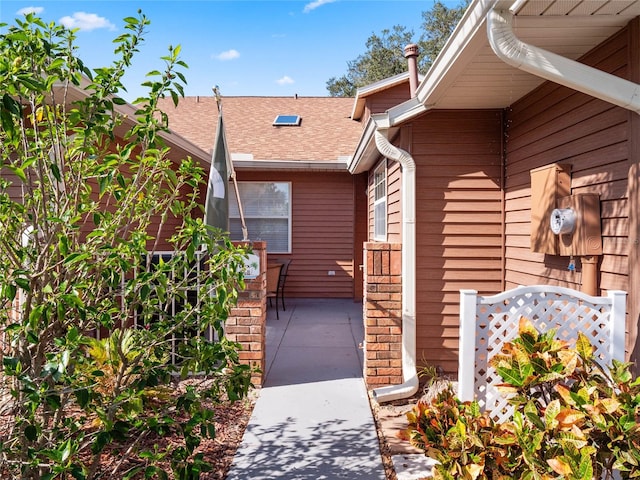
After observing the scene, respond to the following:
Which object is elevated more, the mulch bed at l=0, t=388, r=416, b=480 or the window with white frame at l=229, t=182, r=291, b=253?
the window with white frame at l=229, t=182, r=291, b=253

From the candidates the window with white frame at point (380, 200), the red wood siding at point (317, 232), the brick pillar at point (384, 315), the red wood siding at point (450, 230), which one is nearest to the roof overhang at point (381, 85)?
the red wood siding at point (317, 232)

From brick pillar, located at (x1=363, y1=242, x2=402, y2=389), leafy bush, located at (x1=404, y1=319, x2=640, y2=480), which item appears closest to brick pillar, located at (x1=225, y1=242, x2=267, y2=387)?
brick pillar, located at (x1=363, y1=242, x2=402, y2=389)

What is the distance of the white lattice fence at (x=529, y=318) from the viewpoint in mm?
2400

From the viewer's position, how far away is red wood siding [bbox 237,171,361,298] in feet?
28.3

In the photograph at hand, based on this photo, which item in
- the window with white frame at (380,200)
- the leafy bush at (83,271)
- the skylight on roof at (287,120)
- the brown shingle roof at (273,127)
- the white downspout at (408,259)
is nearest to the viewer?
the leafy bush at (83,271)

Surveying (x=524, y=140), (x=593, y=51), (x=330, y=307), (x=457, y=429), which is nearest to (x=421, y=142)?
(x=524, y=140)

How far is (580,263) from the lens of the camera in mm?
2861

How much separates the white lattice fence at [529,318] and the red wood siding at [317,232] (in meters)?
5.98

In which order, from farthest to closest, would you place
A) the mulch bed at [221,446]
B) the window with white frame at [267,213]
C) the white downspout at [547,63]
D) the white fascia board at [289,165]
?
the window with white frame at [267,213]
the white fascia board at [289,165]
the mulch bed at [221,446]
the white downspout at [547,63]

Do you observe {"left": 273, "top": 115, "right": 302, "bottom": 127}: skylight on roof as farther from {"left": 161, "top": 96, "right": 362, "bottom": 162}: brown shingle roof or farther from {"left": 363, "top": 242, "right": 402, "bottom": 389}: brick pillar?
{"left": 363, "top": 242, "right": 402, "bottom": 389}: brick pillar

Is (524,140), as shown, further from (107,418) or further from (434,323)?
(107,418)

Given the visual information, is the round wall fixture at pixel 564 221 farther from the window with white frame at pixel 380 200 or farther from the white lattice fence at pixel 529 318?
the window with white frame at pixel 380 200

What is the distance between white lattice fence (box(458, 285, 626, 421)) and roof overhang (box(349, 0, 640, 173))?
57.0 inches

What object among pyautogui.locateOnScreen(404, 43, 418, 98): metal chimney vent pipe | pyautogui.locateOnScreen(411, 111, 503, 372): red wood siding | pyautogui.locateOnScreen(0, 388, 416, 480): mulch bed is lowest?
pyautogui.locateOnScreen(0, 388, 416, 480): mulch bed
